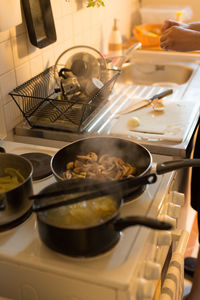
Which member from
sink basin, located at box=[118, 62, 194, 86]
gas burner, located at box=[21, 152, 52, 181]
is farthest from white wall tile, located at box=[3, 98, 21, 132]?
sink basin, located at box=[118, 62, 194, 86]

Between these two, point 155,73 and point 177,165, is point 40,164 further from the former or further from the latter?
point 155,73

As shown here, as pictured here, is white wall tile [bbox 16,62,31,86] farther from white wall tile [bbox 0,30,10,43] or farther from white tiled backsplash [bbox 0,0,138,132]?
white wall tile [bbox 0,30,10,43]

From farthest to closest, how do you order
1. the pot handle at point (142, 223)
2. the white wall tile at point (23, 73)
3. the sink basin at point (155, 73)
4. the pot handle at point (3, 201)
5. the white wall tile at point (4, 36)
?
the sink basin at point (155, 73)
the white wall tile at point (23, 73)
the white wall tile at point (4, 36)
the pot handle at point (3, 201)
the pot handle at point (142, 223)

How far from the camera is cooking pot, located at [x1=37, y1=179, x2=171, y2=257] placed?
2.56 ft

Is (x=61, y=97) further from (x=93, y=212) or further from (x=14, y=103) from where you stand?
(x=93, y=212)

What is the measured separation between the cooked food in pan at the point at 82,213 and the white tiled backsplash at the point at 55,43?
2.03ft

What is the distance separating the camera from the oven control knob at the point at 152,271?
88 centimetres

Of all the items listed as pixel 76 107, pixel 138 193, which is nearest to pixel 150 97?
pixel 76 107

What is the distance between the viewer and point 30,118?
4.71ft

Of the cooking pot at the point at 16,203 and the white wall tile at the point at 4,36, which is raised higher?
the white wall tile at the point at 4,36

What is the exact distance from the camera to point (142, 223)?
759 millimetres

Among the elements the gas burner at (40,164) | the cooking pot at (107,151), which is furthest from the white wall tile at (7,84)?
the cooking pot at (107,151)

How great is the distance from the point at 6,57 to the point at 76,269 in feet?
2.69

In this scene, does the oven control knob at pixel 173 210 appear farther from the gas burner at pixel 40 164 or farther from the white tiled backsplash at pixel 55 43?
the white tiled backsplash at pixel 55 43
